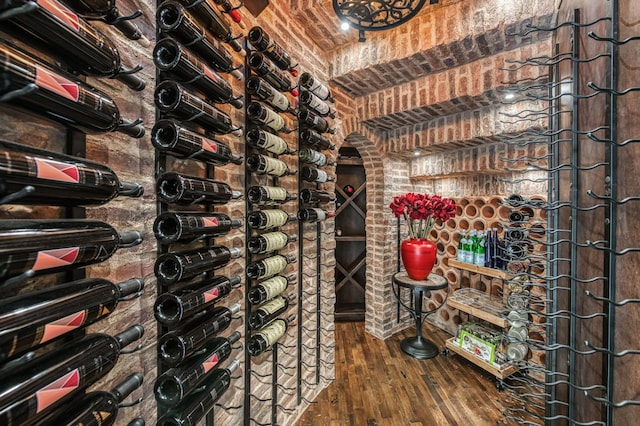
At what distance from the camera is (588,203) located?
2.06 ft

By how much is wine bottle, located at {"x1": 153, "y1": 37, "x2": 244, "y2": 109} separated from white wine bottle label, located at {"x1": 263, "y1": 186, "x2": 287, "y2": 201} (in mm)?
439

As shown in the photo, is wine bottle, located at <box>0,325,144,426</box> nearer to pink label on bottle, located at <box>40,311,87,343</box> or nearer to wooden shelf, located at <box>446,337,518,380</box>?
pink label on bottle, located at <box>40,311,87,343</box>

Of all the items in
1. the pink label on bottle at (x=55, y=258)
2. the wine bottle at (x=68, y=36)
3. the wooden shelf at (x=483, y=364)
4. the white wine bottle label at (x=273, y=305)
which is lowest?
the wooden shelf at (x=483, y=364)

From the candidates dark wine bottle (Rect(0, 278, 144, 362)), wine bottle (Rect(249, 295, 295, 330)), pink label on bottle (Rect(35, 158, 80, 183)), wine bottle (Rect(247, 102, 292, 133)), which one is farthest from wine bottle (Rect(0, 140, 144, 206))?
wine bottle (Rect(249, 295, 295, 330))

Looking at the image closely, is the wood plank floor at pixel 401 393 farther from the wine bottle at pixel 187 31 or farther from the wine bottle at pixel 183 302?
the wine bottle at pixel 187 31

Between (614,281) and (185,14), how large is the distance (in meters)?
1.21

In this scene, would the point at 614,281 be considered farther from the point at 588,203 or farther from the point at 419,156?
the point at 419,156

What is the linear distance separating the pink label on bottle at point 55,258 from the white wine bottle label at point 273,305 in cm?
87

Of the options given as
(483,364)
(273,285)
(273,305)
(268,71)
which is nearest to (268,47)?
(268,71)

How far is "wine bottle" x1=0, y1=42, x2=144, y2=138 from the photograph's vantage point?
16.3 inches

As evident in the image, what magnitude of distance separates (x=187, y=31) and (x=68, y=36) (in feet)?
1.24

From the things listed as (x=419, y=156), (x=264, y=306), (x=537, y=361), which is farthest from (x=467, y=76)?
(x=537, y=361)

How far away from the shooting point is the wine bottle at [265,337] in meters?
1.22

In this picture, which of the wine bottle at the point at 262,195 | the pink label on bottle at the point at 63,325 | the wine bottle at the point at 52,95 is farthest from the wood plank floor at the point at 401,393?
the wine bottle at the point at 52,95
